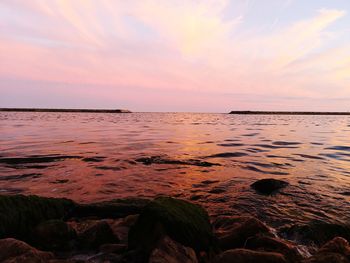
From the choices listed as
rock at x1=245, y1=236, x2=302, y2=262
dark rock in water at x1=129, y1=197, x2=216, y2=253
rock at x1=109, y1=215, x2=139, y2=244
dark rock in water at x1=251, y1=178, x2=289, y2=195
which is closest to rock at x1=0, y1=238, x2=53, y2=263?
dark rock in water at x1=129, y1=197, x2=216, y2=253

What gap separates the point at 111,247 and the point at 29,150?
1248 centimetres

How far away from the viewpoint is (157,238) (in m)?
3.86

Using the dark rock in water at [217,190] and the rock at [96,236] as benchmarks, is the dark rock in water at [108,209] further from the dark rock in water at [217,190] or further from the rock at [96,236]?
the dark rock in water at [217,190]

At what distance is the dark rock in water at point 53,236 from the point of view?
4.34m

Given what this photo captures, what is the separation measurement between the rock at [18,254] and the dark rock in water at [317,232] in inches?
170

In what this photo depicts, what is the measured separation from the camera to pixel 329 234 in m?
5.18

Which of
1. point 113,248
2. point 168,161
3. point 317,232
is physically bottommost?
point 168,161

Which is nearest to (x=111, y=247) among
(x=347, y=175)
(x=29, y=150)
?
(x=347, y=175)

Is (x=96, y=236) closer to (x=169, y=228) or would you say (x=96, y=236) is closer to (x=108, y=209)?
(x=169, y=228)

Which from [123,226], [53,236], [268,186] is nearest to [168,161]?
[268,186]

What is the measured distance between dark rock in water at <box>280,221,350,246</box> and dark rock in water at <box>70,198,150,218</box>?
10.5 ft

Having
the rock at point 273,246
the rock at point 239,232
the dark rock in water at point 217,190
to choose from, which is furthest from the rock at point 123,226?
the dark rock in water at point 217,190

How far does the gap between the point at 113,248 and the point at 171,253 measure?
1177 millimetres

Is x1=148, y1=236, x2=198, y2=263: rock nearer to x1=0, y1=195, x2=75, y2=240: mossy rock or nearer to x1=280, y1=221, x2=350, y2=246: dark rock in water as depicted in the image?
x1=0, y1=195, x2=75, y2=240: mossy rock
